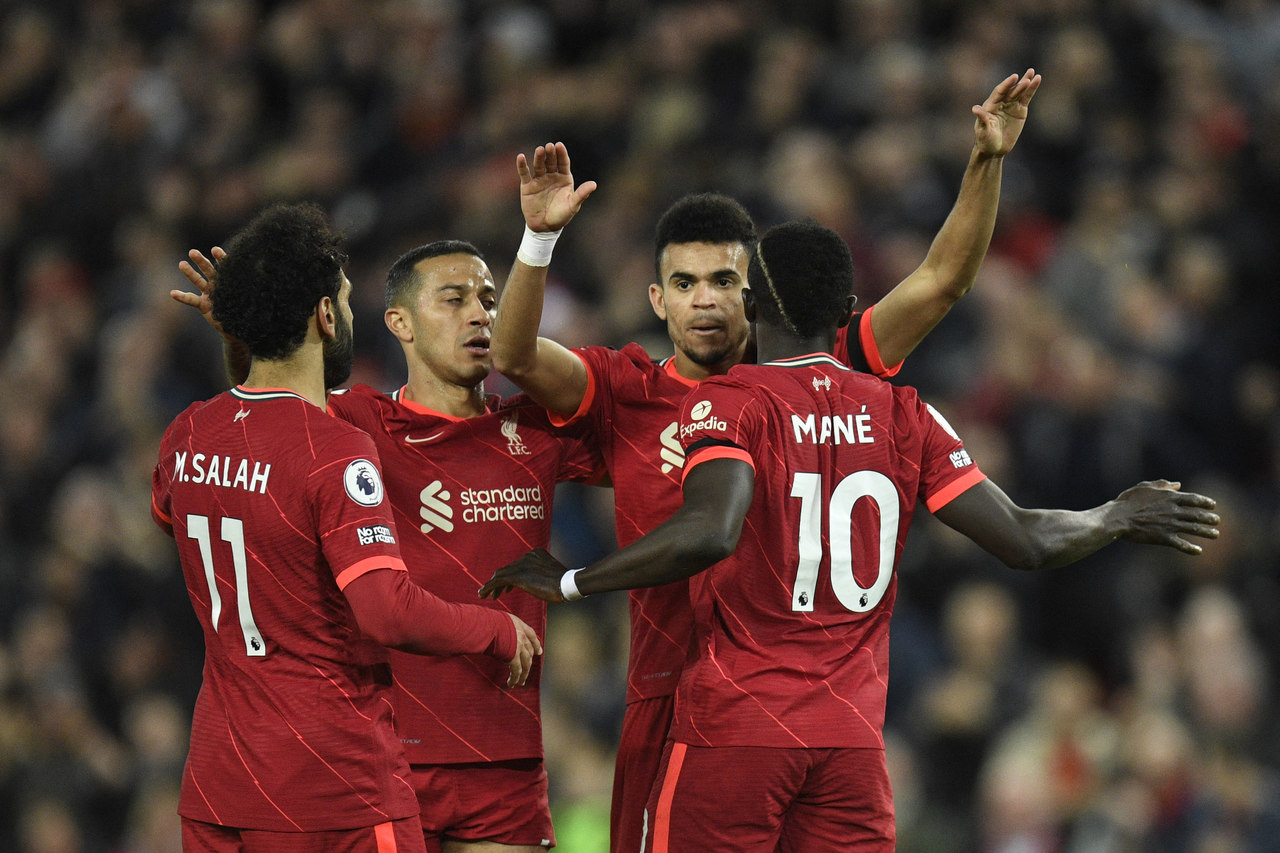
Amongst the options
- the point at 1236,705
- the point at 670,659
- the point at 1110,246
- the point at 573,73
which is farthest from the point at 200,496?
the point at 573,73

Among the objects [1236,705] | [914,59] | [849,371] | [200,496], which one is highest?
[914,59]

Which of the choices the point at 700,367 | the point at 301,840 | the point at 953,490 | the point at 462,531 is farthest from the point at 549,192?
the point at 301,840

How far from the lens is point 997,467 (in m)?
8.06

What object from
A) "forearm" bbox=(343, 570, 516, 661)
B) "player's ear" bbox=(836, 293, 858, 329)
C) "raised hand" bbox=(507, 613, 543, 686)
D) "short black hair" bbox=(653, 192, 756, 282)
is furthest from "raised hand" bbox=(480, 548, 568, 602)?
"short black hair" bbox=(653, 192, 756, 282)

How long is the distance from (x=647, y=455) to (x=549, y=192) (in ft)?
2.79

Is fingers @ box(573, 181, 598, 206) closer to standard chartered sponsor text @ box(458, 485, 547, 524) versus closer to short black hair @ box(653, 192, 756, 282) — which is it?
short black hair @ box(653, 192, 756, 282)

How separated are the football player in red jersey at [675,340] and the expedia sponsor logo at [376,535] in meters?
0.84

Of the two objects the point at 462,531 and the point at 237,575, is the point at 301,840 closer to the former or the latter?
the point at 237,575

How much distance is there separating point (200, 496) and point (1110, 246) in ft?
20.7

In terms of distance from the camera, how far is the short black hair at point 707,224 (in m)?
4.84

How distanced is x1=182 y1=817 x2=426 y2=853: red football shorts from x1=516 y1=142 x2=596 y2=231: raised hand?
162 cm

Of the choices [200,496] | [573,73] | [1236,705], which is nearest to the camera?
[200,496]

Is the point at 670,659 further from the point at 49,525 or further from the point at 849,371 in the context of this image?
the point at 49,525

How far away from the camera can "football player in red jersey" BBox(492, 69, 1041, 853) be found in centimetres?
440
